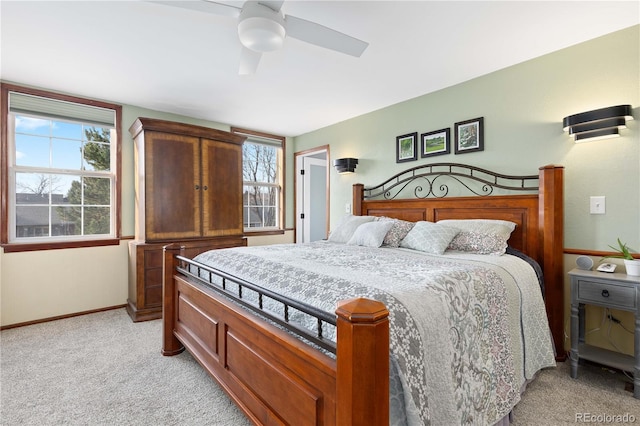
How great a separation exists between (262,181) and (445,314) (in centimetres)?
415

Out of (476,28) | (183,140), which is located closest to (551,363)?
(476,28)

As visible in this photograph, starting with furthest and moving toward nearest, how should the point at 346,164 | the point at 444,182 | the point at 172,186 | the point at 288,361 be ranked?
the point at 346,164
the point at 172,186
the point at 444,182
the point at 288,361

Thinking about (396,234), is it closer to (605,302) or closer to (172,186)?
(605,302)

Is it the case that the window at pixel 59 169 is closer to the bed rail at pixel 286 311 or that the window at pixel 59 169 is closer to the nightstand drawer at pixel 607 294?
the bed rail at pixel 286 311

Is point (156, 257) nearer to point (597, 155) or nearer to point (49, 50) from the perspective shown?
point (49, 50)

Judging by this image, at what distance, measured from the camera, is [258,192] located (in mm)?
4988

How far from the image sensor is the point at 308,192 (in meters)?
5.39

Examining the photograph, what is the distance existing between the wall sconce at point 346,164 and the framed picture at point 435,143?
0.97m

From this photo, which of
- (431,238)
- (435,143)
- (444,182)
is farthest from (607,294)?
(435,143)

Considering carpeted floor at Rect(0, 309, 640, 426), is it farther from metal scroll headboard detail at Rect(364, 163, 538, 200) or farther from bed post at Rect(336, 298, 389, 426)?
metal scroll headboard detail at Rect(364, 163, 538, 200)

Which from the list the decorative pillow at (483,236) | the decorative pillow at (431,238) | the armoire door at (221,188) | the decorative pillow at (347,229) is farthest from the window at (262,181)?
the decorative pillow at (483,236)

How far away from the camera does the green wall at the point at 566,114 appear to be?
7.18 feet

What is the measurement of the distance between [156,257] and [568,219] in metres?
3.96

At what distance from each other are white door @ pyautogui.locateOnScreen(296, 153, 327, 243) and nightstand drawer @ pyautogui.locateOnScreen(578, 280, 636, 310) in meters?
3.85
